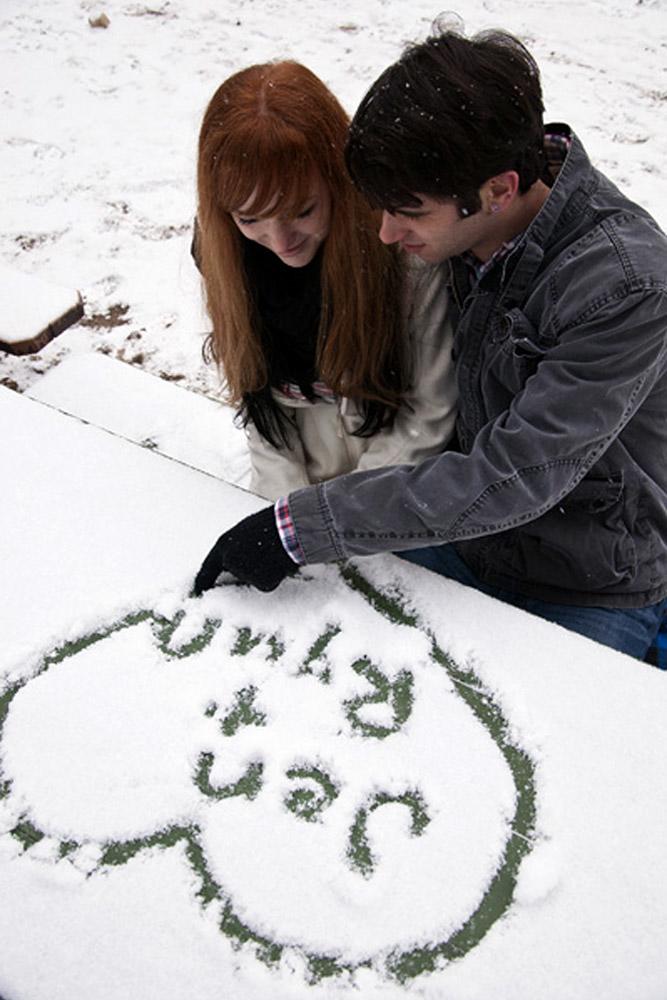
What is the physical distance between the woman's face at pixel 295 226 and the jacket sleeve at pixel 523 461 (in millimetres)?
360

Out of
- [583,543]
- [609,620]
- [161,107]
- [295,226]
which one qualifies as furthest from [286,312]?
[161,107]

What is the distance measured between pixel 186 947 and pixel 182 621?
0.43 meters

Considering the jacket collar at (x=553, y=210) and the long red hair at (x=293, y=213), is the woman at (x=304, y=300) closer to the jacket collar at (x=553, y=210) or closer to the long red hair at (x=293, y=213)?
the long red hair at (x=293, y=213)

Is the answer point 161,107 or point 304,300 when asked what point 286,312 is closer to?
point 304,300

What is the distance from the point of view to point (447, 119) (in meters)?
0.96

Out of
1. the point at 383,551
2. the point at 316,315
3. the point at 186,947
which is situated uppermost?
the point at 316,315

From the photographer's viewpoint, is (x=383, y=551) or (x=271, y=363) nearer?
(x=383, y=551)

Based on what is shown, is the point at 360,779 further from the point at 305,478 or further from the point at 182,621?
the point at 305,478

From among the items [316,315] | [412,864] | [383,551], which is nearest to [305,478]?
[316,315]

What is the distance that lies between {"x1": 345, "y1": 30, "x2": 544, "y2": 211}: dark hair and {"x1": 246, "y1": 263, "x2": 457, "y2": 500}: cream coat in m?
0.29

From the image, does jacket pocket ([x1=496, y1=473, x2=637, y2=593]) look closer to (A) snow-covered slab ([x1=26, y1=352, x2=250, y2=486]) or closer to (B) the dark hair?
(B) the dark hair

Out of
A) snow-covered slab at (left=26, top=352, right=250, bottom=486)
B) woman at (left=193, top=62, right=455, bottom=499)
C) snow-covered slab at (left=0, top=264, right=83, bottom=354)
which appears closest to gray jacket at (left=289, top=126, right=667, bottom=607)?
woman at (left=193, top=62, right=455, bottom=499)

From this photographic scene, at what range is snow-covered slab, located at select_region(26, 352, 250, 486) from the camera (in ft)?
6.86

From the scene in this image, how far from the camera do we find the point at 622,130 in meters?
3.24
